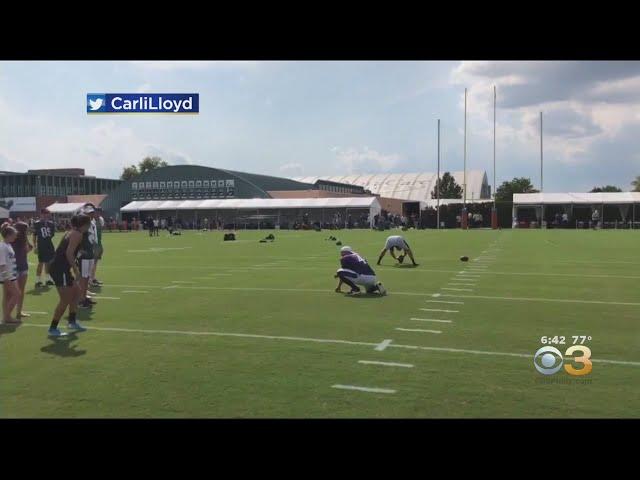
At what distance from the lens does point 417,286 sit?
12.3 meters

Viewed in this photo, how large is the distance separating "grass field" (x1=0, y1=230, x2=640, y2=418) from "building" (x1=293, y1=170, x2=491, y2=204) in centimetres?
9839

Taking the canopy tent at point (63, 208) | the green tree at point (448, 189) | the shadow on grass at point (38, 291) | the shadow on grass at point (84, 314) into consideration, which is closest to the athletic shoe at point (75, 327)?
the shadow on grass at point (84, 314)

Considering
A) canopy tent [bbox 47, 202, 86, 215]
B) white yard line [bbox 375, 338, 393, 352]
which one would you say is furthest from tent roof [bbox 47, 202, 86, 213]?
white yard line [bbox 375, 338, 393, 352]

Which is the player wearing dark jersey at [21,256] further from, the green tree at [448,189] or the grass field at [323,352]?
the green tree at [448,189]

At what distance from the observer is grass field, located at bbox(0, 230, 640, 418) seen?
4.73 metres

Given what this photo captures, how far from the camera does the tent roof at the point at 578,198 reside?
53.8 metres

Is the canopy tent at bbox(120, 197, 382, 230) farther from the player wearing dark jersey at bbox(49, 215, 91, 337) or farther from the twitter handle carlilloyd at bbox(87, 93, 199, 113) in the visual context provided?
the twitter handle carlilloyd at bbox(87, 93, 199, 113)

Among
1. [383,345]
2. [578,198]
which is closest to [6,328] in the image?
[383,345]

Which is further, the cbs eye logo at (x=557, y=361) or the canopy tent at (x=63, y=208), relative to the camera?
the canopy tent at (x=63, y=208)

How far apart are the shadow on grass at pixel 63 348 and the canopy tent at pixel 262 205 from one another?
173 ft

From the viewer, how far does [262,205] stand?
6319 centimetres

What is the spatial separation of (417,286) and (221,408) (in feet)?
27.2
